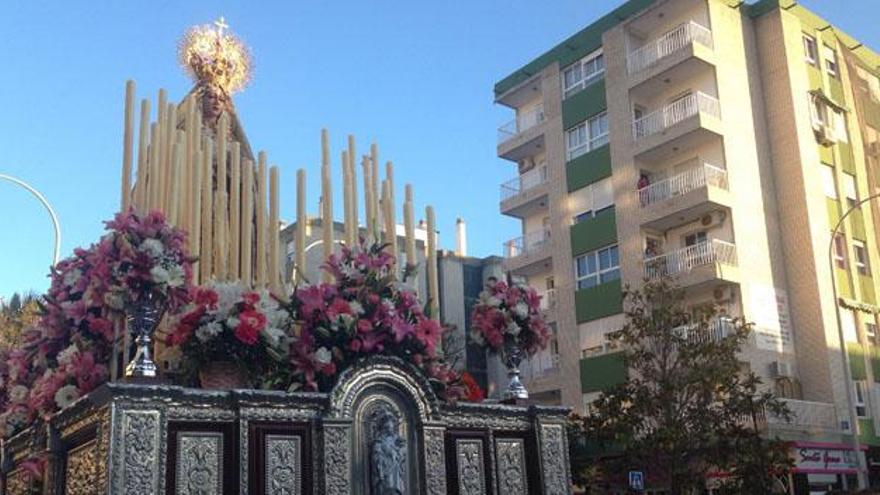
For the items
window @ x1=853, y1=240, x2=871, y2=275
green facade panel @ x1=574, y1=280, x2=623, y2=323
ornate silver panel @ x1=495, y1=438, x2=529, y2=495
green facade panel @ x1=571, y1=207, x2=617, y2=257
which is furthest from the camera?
window @ x1=853, y1=240, x2=871, y2=275

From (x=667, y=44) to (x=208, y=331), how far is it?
26709 millimetres

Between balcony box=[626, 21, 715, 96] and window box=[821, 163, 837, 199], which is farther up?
balcony box=[626, 21, 715, 96]

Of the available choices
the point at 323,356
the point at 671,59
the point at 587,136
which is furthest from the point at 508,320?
the point at 587,136

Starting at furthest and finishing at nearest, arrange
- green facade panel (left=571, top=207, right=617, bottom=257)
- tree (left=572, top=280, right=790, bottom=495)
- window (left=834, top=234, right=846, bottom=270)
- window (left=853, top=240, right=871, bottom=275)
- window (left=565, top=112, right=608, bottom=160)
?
window (left=565, top=112, right=608, bottom=160) → window (left=853, top=240, right=871, bottom=275) → green facade panel (left=571, top=207, right=617, bottom=257) → window (left=834, top=234, right=846, bottom=270) → tree (left=572, top=280, right=790, bottom=495)

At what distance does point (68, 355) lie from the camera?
9.77 m

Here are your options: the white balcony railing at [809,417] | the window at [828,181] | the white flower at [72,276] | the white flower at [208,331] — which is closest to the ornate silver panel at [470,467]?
the white flower at [208,331]

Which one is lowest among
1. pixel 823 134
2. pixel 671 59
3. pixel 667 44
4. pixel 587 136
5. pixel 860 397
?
pixel 860 397

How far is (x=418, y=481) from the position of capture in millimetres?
9688

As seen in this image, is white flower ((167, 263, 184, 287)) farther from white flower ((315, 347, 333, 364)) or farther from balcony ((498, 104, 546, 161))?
balcony ((498, 104, 546, 161))

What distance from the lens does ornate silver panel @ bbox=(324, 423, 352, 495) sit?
353 inches

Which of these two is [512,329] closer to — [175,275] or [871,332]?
[175,275]

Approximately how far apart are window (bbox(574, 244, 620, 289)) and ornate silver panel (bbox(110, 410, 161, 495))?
25.7 meters

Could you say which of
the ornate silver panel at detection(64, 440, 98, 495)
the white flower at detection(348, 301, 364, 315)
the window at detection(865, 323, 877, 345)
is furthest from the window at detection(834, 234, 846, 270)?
the ornate silver panel at detection(64, 440, 98, 495)

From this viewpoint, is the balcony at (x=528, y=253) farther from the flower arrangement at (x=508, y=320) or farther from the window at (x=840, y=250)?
the flower arrangement at (x=508, y=320)
